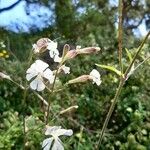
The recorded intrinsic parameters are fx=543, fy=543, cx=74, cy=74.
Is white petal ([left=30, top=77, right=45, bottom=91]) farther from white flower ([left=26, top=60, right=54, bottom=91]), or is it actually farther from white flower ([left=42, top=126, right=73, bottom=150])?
white flower ([left=42, top=126, right=73, bottom=150])

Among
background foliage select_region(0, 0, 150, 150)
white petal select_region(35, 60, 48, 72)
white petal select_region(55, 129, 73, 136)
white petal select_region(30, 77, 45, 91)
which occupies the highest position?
white petal select_region(35, 60, 48, 72)

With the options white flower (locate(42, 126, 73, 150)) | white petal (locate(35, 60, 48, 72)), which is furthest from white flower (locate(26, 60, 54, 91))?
white flower (locate(42, 126, 73, 150))

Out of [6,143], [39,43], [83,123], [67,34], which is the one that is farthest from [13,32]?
[39,43]

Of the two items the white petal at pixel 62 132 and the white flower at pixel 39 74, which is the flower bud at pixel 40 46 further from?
the white petal at pixel 62 132

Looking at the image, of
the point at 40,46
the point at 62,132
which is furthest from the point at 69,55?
the point at 62,132

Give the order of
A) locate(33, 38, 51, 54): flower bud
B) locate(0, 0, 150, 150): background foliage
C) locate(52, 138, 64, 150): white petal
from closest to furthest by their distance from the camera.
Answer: locate(52, 138, 64, 150): white petal < locate(33, 38, 51, 54): flower bud < locate(0, 0, 150, 150): background foliage

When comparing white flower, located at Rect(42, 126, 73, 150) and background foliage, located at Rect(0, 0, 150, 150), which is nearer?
white flower, located at Rect(42, 126, 73, 150)

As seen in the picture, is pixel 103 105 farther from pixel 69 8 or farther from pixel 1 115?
pixel 69 8

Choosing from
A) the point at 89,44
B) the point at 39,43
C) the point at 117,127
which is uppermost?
the point at 39,43

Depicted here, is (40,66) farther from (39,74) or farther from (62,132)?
(62,132)

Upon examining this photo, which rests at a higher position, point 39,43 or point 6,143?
point 39,43

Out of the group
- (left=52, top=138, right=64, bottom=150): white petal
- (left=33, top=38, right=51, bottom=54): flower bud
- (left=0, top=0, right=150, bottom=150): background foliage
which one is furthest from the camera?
(left=0, top=0, right=150, bottom=150): background foliage
